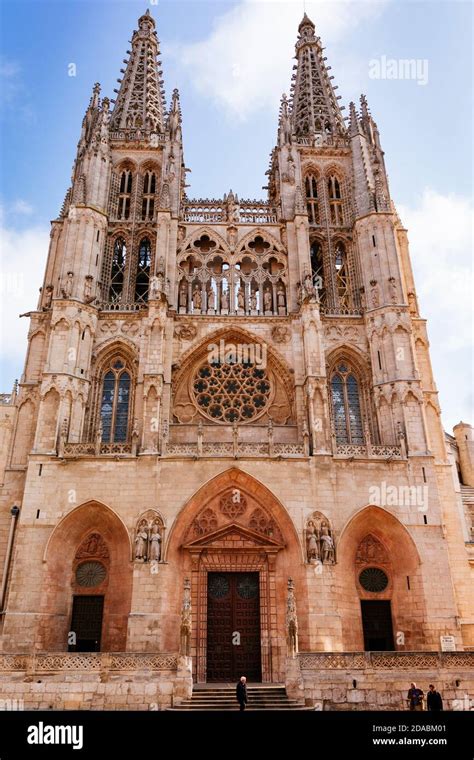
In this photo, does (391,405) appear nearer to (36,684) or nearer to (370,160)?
(370,160)

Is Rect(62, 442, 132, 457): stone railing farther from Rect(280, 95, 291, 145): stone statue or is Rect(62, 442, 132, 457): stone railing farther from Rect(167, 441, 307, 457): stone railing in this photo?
Rect(280, 95, 291, 145): stone statue

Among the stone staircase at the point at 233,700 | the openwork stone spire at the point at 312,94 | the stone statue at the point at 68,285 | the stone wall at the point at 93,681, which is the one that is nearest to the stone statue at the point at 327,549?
the stone staircase at the point at 233,700

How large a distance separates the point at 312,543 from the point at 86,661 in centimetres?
759

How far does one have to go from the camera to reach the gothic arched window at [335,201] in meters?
27.6

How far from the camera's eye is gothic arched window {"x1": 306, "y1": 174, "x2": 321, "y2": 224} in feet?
90.7

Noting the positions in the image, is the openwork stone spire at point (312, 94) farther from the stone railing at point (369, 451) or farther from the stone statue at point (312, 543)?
the stone statue at point (312, 543)

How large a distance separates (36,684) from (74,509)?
241 inches

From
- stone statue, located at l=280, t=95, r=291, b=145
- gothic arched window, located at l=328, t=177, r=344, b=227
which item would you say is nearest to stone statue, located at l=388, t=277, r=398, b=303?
gothic arched window, located at l=328, t=177, r=344, b=227

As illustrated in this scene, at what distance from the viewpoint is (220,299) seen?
24641 mm

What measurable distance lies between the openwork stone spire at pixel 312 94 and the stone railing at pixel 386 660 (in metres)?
24.6

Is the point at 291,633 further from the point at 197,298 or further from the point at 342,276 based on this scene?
the point at 342,276

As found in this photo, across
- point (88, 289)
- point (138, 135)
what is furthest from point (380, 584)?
point (138, 135)

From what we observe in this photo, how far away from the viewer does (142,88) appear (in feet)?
106
